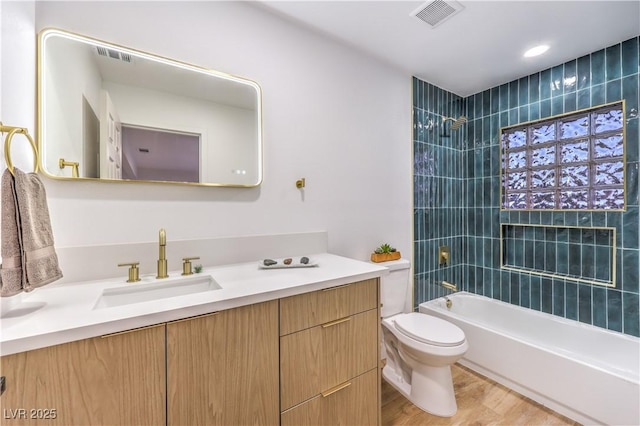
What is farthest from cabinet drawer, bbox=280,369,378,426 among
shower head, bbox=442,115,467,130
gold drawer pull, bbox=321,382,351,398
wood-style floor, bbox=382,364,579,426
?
shower head, bbox=442,115,467,130

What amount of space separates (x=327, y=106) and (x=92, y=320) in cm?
167

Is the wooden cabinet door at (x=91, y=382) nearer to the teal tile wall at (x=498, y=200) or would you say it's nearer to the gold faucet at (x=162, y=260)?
the gold faucet at (x=162, y=260)

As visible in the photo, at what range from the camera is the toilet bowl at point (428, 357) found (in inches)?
60.7

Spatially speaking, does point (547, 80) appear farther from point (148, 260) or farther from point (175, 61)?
point (148, 260)

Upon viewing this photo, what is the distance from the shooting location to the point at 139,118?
1.29m

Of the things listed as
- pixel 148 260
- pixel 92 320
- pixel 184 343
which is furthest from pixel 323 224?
pixel 92 320

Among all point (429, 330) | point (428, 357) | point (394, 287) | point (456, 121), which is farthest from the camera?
point (456, 121)

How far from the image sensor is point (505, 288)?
8.21 feet

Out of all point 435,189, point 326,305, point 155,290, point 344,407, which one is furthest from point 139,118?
point 435,189

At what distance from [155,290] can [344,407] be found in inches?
38.3

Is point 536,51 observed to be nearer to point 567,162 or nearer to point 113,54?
point 567,162

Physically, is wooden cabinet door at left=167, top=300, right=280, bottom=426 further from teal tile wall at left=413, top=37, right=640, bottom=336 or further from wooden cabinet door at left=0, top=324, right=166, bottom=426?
teal tile wall at left=413, top=37, right=640, bottom=336

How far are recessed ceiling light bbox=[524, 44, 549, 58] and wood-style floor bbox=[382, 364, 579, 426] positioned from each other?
2403 millimetres

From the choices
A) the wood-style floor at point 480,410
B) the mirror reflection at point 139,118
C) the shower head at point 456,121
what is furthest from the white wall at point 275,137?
the wood-style floor at point 480,410
